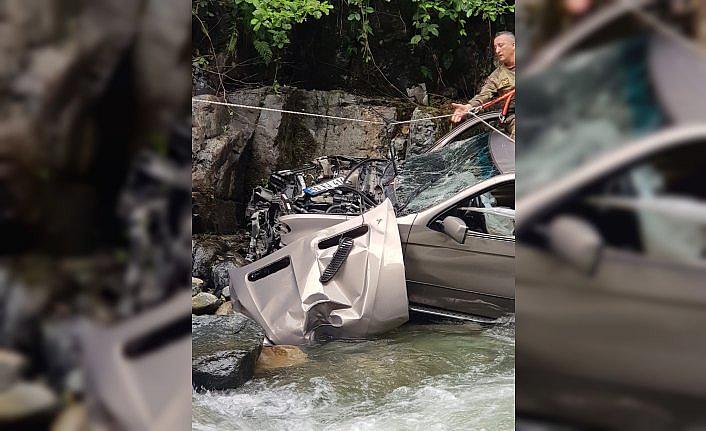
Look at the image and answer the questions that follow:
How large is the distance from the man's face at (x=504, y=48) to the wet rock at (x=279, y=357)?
11.0ft

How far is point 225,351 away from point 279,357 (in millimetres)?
610

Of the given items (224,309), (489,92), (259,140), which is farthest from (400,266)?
(259,140)

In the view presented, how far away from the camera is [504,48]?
682 centimetres

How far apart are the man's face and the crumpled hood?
6.18 feet

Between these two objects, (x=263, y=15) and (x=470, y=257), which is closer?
(x=470, y=257)

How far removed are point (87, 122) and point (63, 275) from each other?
28 centimetres

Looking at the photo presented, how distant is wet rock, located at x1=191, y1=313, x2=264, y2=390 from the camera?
5.23m

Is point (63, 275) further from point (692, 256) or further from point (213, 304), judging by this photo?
point (213, 304)

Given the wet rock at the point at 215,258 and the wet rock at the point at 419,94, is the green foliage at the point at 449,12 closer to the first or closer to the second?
the wet rock at the point at 419,94

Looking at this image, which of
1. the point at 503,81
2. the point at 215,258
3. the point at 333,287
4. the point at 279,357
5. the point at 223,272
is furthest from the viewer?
the point at 215,258

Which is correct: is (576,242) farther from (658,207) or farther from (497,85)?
(497,85)

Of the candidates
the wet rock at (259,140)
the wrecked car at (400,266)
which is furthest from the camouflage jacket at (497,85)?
the wet rock at (259,140)

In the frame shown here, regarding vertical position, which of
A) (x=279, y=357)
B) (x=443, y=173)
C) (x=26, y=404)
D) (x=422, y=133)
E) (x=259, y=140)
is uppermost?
(x=422, y=133)

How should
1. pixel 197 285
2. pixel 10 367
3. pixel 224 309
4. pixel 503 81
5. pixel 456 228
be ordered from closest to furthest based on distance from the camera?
pixel 10 367
pixel 456 228
pixel 503 81
pixel 224 309
pixel 197 285
